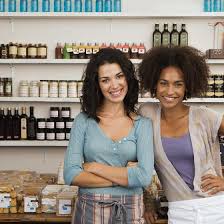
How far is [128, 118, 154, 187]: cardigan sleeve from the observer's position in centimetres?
167

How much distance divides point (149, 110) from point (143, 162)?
22 centimetres

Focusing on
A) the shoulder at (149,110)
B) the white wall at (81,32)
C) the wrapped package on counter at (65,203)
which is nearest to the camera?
the shoulder at (149,110)

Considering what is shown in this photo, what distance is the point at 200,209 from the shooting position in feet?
5.39

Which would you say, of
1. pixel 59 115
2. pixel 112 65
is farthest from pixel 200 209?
pixel 59 115

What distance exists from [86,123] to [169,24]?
3.10 meters

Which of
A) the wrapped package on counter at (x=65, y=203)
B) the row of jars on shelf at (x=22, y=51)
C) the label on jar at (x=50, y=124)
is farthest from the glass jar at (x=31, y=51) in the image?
the wrapped package on counter at (x=65, y=203)

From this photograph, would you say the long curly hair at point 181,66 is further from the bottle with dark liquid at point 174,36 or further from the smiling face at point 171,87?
the bottle with dark liquid at point 174,36

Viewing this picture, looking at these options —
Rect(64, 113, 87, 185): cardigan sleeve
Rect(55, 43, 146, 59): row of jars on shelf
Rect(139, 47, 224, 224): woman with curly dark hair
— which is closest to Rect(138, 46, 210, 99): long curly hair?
Rect(139, 47, 224, 224): woman with curly dark hair

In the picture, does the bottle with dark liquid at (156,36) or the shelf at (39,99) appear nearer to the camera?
the shelf at (39,99)

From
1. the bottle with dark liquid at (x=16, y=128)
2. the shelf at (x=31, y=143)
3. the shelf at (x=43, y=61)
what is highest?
the shelf at (x=43, y=61)

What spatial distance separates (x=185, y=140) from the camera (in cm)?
166

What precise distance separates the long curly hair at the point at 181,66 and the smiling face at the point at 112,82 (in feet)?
0.28

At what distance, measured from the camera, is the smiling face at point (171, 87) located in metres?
1.67

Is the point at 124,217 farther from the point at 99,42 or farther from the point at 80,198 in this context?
the point at 99,42
